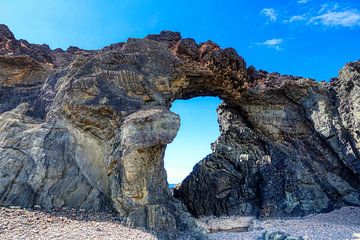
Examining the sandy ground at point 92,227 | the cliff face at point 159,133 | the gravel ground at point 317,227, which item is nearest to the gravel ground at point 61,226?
the sandy ground at point 92,227

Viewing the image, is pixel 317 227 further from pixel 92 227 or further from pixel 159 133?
pixel 92 227

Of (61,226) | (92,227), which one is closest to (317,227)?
(92,227)

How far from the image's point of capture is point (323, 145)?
23.9 metres

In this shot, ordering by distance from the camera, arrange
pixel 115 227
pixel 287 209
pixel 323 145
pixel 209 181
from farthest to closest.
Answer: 1. pixel 209 181
2. pixel 323 145
3. pixel 287 209
4. pixel 115 227

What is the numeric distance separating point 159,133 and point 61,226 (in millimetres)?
6586

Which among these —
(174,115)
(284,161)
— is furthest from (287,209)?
(174,115)

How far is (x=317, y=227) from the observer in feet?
57.9

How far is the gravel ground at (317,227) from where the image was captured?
51.7ft

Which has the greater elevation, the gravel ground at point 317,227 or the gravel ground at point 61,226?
the gravel ground at point 61,226

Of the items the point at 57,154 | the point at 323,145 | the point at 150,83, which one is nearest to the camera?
the point at 57,154

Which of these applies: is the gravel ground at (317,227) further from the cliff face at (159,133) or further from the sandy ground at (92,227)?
the cliff face at (159,133)

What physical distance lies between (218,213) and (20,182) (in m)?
15.5

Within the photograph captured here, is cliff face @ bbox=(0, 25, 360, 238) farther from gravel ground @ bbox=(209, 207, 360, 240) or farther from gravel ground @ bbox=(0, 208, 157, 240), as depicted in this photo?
gravel ground @ bbox=(209, 207, 360, 240)

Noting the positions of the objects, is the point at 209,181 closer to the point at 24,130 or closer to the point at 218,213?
the point at 218,213
